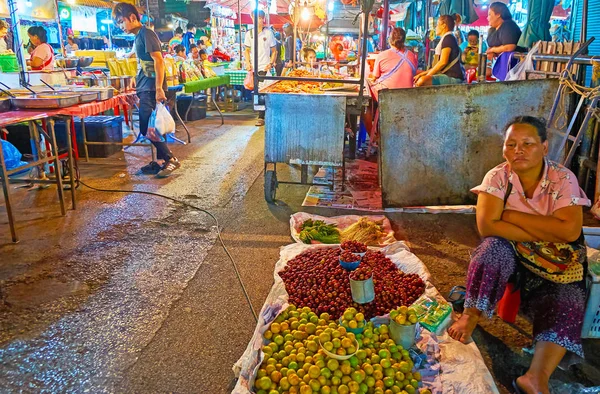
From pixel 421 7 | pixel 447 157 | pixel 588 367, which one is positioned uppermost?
pixel 421 7

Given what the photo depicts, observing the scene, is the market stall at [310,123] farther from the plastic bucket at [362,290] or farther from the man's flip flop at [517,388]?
the man's flip flop at [517,388]

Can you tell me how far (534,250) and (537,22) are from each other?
15.7 feet

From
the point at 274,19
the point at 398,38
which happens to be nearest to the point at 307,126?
the point at 398,38

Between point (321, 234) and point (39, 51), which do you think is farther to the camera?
point (39, 51)

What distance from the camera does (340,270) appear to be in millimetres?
3303

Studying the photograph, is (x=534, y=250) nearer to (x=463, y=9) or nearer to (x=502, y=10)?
(x=502, y=10)

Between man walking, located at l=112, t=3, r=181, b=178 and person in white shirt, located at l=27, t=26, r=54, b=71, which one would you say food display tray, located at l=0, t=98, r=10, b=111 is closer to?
man walking, located at l=112, t=3, r=181, b=178

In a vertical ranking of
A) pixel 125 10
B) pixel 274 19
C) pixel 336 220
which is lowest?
pixel 336 220

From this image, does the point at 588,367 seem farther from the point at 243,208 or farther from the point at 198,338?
the point at 243,208

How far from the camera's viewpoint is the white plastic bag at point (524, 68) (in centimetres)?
552

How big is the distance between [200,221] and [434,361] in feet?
10.1

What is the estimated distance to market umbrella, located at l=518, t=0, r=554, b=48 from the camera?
20.6ft

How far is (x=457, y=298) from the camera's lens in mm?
3416

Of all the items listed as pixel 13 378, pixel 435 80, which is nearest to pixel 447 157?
pixel 435 80
